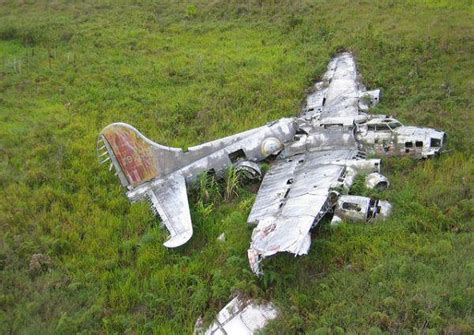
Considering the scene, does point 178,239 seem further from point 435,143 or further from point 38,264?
point 435,143

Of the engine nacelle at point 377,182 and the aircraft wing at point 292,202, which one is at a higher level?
the aircraft wing at point 292,202

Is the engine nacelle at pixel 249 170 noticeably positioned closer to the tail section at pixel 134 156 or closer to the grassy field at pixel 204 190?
the grassy field at pixel 204 190

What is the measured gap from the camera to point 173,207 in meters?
12.1

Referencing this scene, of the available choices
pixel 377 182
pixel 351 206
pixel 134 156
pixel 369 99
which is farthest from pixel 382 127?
pixel 134 156

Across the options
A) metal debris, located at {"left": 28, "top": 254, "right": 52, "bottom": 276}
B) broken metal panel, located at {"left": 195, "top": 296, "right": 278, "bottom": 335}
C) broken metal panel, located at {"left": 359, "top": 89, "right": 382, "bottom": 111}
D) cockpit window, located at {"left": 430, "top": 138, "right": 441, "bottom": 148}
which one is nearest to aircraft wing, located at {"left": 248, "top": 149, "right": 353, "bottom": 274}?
broken metal panel, located at {"left": 195, "top": 296, "right": 278, "bottom": 335}

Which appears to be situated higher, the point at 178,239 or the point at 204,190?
the point at 204,190

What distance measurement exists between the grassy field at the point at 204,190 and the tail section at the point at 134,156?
83 centimetres

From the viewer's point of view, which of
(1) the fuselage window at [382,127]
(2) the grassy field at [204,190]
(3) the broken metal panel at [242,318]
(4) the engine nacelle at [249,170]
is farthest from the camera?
(1) the fuselage window at [382,127]

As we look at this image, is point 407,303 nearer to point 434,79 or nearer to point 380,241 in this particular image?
point 380,241

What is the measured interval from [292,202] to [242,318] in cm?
348

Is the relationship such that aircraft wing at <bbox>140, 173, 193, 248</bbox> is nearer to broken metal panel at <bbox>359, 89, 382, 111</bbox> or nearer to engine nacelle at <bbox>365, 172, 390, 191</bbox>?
engine nacelle at <bbox>365, 172, 390, 191</bbox>

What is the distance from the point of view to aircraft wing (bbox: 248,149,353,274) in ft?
31.2

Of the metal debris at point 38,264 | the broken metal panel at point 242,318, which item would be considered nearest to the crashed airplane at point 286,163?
the broken metal panel at point 242,318

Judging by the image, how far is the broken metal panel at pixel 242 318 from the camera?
8836 millimetres
